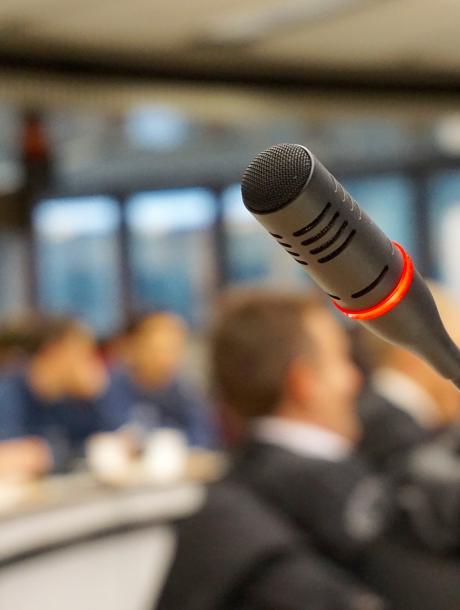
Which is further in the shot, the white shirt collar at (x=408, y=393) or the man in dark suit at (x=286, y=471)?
the white shirt collar at (x=408, y=393)

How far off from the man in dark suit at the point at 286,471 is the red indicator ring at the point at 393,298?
997 millimetres

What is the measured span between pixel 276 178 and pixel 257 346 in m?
1.37

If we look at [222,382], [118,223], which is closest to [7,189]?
[118,223]

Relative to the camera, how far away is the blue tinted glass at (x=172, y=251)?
666cm

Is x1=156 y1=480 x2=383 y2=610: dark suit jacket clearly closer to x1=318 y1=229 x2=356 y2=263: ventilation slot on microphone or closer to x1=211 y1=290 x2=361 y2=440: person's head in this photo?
x1=211 y1=290 x2=361 y2=440: person's head

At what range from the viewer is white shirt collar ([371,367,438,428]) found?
263cm

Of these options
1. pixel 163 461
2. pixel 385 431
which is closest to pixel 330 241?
pixel 385 431

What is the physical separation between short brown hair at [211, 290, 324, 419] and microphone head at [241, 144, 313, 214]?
1.34 metres

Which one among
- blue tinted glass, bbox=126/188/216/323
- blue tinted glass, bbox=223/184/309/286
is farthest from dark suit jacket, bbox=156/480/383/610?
blue tinted glass, bbox=126/188/216/323

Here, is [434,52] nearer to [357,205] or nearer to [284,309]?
[284,309]

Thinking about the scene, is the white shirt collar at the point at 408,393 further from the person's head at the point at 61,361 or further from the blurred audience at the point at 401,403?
the person's head at the point at 61,361

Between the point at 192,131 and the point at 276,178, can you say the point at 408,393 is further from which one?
the point at 192,131

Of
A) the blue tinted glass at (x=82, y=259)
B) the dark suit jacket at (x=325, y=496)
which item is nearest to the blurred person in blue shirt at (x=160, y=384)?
the blue tinted glass at (x=82, y=259)

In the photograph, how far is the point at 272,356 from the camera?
1.70m
